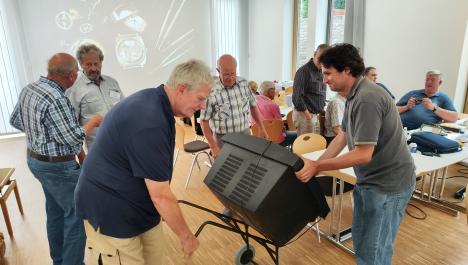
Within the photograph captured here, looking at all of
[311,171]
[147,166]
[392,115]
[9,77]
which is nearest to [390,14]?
[392,115]

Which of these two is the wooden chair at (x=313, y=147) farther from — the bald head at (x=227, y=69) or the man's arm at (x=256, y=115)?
the bald head at (x=227, y=69)

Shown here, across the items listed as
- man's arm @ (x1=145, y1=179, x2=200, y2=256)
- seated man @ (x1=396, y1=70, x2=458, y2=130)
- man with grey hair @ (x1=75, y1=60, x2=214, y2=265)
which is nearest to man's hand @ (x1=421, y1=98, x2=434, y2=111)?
seated man @ (x1=396, y1=70, x2=458, y2=130)

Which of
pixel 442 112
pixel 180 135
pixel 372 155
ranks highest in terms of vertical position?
pixel 372 155

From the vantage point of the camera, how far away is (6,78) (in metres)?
5.62

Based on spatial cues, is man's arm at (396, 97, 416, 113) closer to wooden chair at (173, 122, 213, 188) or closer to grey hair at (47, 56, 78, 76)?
wooden chair at (173, 122, 213, 188)

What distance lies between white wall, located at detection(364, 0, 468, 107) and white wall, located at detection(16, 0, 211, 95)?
3.63 meters

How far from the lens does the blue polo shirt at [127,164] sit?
1.18 m

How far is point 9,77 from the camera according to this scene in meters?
5.65

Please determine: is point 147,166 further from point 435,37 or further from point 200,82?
point 435,37

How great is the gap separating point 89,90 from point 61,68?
422mm

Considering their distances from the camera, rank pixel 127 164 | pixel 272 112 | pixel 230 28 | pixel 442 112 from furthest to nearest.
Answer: pixel 230 28 < pixel 272 112 < pixel 442 112 < pixel 127 164

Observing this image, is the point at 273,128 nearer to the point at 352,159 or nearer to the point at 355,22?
the point at 352,159

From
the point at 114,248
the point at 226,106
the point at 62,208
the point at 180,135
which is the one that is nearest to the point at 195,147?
the point at 180,135

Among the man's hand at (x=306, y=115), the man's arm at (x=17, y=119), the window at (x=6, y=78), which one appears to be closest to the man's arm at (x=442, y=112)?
the man's hand at (x=306, y=115)
